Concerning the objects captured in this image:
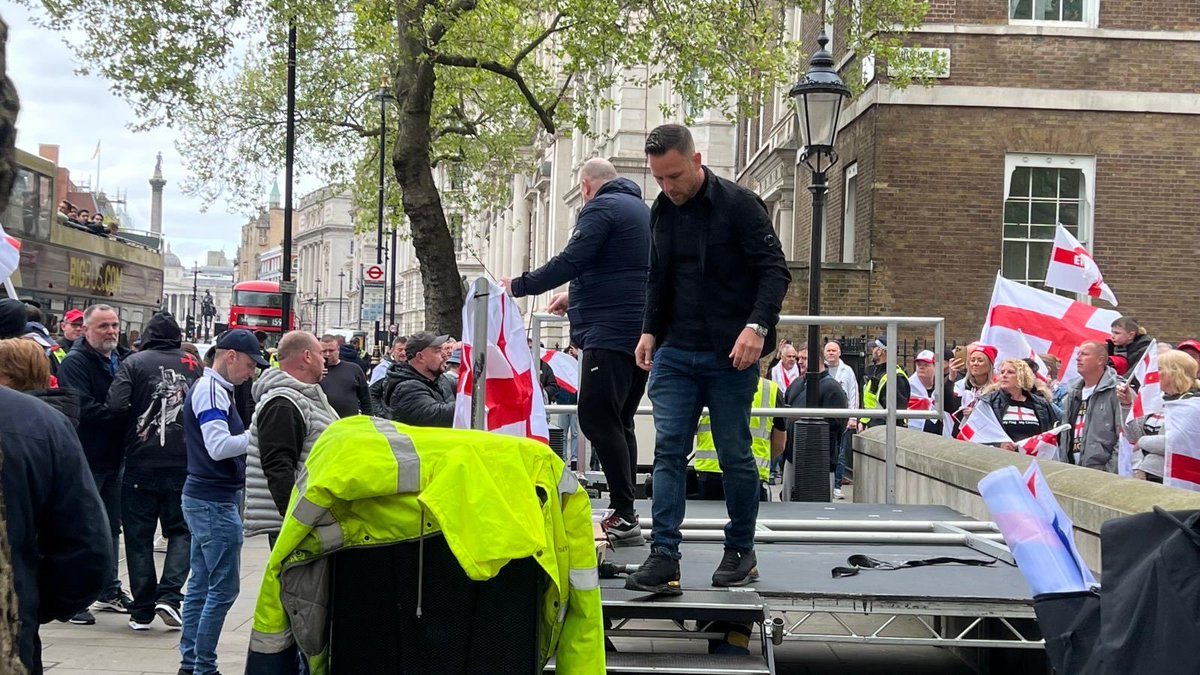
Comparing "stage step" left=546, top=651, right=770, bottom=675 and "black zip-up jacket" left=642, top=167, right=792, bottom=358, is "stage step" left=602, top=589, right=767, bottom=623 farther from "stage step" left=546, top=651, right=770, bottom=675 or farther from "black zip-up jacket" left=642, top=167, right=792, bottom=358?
"black zip-up jacket" left=642, top=167, right=792, bottom=358

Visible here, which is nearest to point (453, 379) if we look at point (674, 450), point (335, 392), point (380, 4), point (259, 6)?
point (335, 392)

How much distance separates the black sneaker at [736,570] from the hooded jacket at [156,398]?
4.18 metres

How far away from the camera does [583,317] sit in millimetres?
6512

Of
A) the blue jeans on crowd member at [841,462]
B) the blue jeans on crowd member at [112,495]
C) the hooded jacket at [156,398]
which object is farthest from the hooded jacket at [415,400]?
the blue jeans on crowd member at [841,462]

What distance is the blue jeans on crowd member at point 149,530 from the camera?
332 inches

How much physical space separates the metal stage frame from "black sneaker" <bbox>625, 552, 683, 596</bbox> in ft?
0.17

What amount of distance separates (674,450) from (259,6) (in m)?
16.2

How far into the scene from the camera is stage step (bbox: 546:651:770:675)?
5262 millimetres

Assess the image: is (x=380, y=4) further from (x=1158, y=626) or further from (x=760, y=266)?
(x=1158, y=626)

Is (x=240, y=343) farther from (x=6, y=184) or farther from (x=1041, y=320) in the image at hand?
(x=1041, y=320)

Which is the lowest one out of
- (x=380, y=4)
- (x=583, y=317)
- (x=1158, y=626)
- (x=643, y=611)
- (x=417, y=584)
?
(x=643, y=611)

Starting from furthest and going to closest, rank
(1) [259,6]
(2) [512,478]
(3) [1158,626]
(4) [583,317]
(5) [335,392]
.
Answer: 1. (1) [259,6]
2. (5) [335,392]
3. (4) [583,317]
4. (2) [512,478]
5. (3) [1158,626]

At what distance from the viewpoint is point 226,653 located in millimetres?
7781

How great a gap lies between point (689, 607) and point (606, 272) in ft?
6.25
